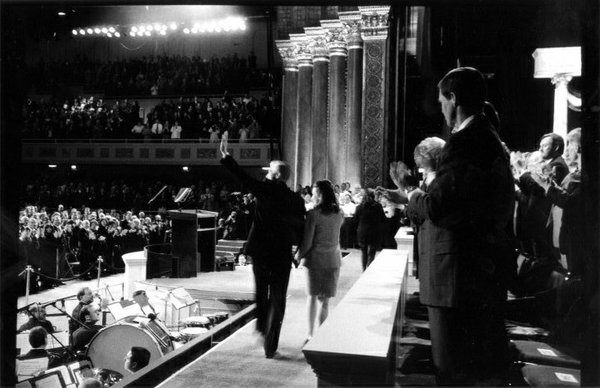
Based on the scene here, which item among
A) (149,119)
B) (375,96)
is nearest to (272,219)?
(375,96)

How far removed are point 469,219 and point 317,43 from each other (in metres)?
17.2

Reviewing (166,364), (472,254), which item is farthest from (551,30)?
(166,364)

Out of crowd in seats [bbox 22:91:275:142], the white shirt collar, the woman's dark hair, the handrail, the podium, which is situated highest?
crowd in seats [bbox 22:91:275:142]

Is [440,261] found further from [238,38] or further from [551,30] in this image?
[238,38]

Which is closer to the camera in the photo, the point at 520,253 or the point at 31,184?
the point at 520,253

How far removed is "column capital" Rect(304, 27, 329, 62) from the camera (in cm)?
1855

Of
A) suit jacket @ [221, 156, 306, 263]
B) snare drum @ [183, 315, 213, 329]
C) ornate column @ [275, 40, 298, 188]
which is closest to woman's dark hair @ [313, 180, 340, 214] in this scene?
suit jacket @ [221, 156, 306, 263]

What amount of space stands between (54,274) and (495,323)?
15.2m

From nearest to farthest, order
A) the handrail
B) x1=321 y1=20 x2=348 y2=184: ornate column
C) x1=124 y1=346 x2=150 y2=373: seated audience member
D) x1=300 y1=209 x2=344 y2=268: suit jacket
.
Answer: x1=300 y1=209 x2=344 y2=268: suit jacket
x1=124 y1=346 x2=150 y2=373: seated audience member
x1=321 y1=20 x2=348 y2=184: ornate column
the handrail

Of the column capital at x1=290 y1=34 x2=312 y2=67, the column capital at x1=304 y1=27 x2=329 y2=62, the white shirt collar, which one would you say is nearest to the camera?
the white shirt collar

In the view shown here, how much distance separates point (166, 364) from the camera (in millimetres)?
5160

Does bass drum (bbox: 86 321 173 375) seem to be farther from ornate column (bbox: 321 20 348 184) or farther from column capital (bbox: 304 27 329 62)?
column capital (bbox: 304 27 329 62)

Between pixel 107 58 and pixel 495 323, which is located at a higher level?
pixel 107 58

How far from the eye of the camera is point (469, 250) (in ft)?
7.55
